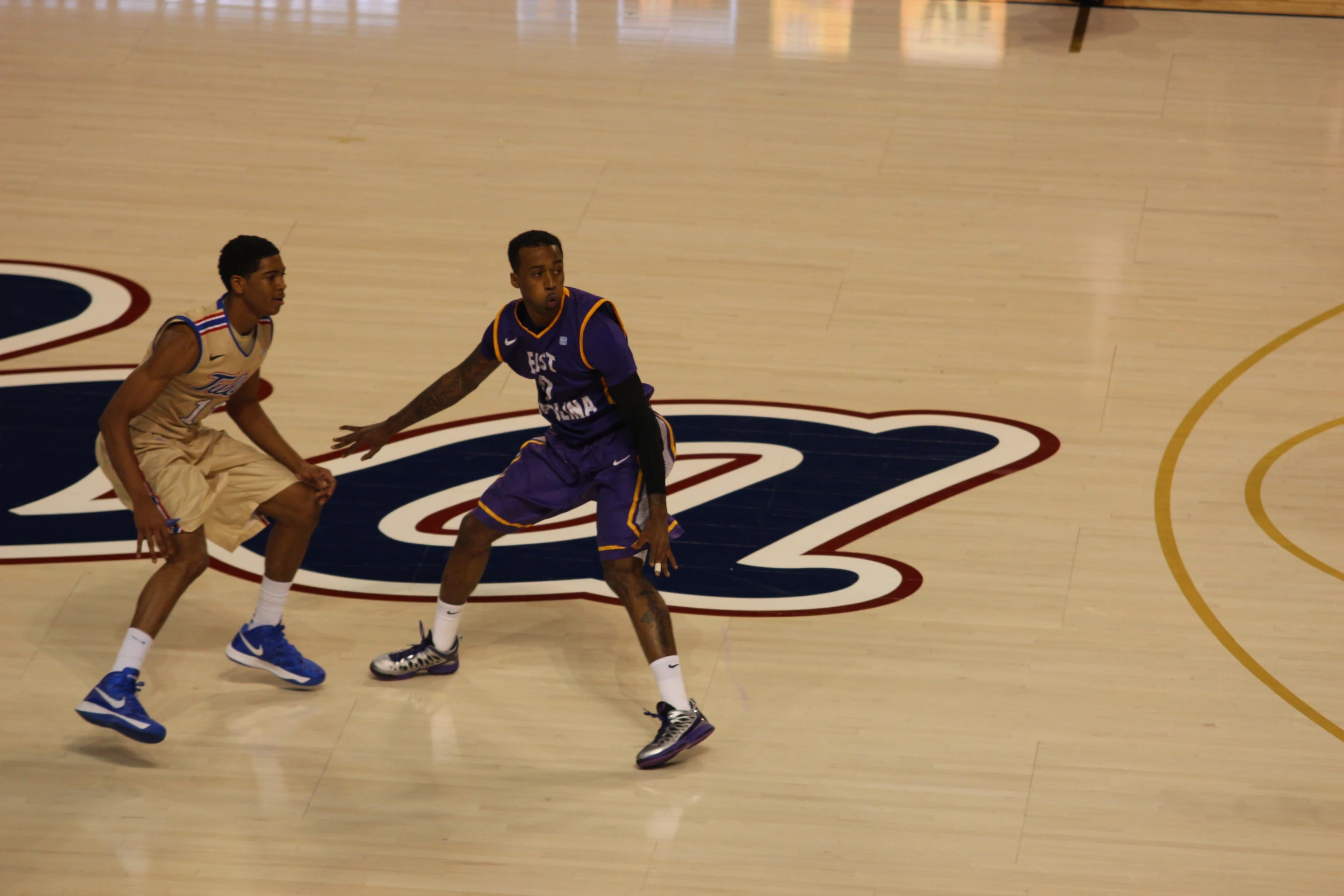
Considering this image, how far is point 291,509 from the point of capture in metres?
5.99

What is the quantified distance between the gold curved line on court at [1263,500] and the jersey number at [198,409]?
4292mm

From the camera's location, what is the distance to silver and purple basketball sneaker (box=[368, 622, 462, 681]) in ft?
20.6

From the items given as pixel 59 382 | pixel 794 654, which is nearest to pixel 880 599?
pixel 794 654

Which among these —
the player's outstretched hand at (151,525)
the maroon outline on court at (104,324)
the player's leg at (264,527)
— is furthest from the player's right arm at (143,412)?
the maroon outline on court at (104,324)

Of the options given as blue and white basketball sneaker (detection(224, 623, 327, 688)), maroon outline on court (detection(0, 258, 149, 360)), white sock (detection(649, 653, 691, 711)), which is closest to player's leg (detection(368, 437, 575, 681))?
blue and white basketball sneaker (detection(224, 623, 327, 688))

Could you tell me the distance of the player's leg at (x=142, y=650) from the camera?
220 inches

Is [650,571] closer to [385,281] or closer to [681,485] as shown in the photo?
[681,485]

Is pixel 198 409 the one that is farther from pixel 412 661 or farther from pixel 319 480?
pixel 412 661

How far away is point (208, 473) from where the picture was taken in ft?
19.3

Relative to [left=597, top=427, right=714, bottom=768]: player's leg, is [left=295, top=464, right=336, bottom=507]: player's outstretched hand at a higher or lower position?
higher

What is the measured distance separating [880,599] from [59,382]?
4136 mm

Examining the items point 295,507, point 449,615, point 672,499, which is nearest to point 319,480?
point 295,507

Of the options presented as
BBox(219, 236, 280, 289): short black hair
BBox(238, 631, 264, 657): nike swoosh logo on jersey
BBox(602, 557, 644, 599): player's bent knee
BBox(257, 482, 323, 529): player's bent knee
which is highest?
BBox(219, 236, 280, 289): short black hair

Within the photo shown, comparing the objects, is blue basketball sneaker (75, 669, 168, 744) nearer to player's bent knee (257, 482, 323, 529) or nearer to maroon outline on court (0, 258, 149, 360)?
player's bent knee (257, 482, 323, 529)
